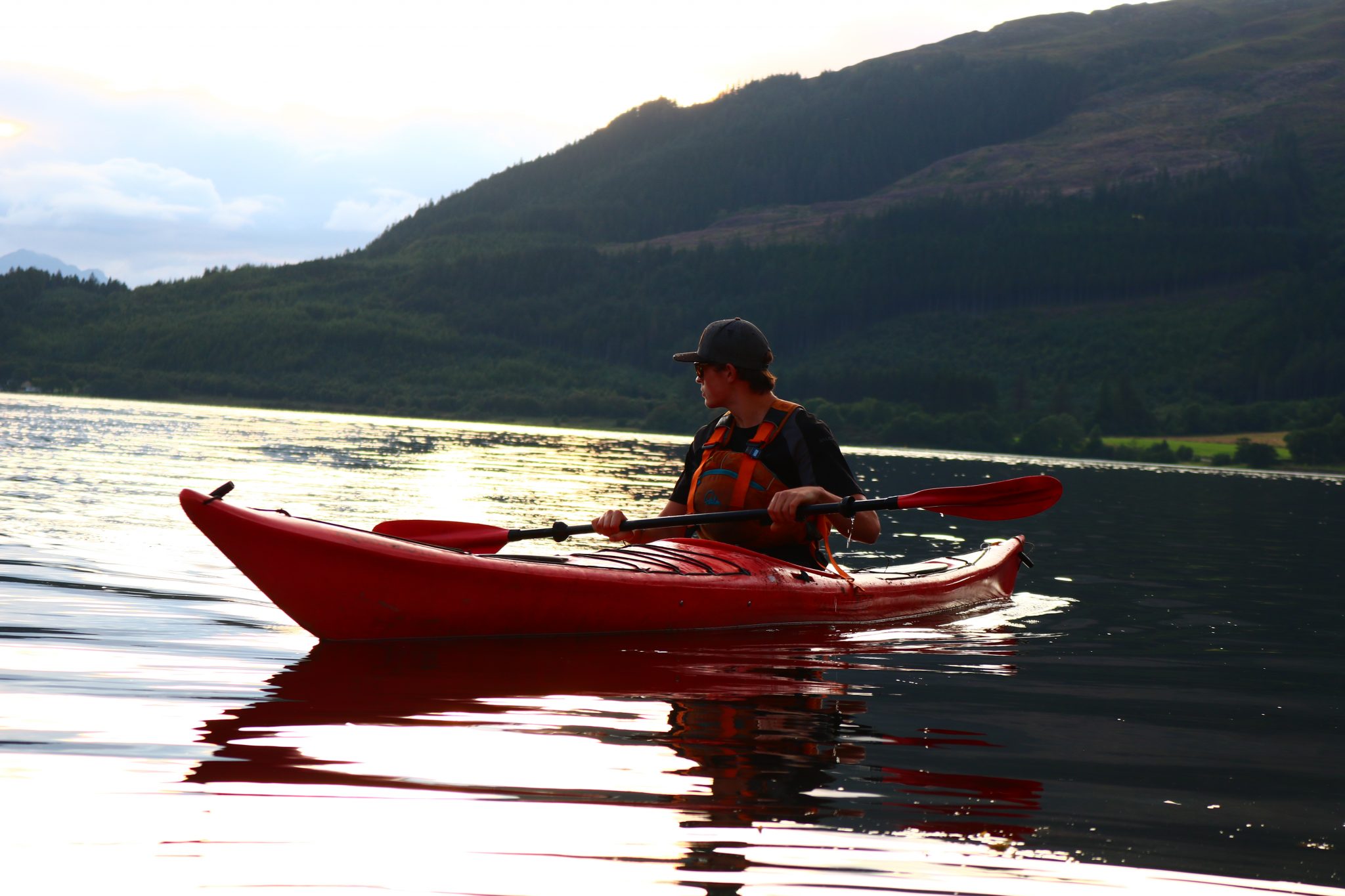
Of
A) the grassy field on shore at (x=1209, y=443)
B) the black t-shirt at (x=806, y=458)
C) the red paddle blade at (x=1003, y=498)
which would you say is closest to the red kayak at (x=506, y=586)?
the black t-shirt at (x=806, y=458)

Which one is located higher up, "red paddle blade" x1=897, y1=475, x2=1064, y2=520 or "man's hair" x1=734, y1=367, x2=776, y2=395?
"man's hair" x1=734, y1=367, x2=776, y2=395

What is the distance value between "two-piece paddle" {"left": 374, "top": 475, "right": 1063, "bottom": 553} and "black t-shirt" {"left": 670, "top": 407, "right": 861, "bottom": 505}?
220 mm

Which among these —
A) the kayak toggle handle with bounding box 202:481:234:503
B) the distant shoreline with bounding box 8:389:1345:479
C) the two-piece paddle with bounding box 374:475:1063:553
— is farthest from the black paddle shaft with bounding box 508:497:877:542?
the distant shoreline with bounding box 8:389:1345:479

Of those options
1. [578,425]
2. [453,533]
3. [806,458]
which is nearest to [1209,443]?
[578,425]

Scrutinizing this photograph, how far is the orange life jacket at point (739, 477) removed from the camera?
7.76 metres

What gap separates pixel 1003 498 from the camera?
834 cm

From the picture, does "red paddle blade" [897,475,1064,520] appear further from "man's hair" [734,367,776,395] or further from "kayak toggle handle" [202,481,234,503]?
"kayak toggle handle" [202,481,234,503]

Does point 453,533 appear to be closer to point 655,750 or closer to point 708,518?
point 708,518

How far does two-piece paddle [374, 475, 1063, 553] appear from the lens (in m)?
7.52

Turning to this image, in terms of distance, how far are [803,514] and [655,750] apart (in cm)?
301

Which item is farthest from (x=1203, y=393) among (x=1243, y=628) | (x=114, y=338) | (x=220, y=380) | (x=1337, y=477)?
(x=1243, y=628)

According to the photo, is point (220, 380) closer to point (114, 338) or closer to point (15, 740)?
point (114, 338)

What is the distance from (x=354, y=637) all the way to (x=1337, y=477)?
242 feet

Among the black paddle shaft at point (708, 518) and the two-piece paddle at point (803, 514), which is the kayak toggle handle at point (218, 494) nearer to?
the two-piece paddle at point (803, 514)
